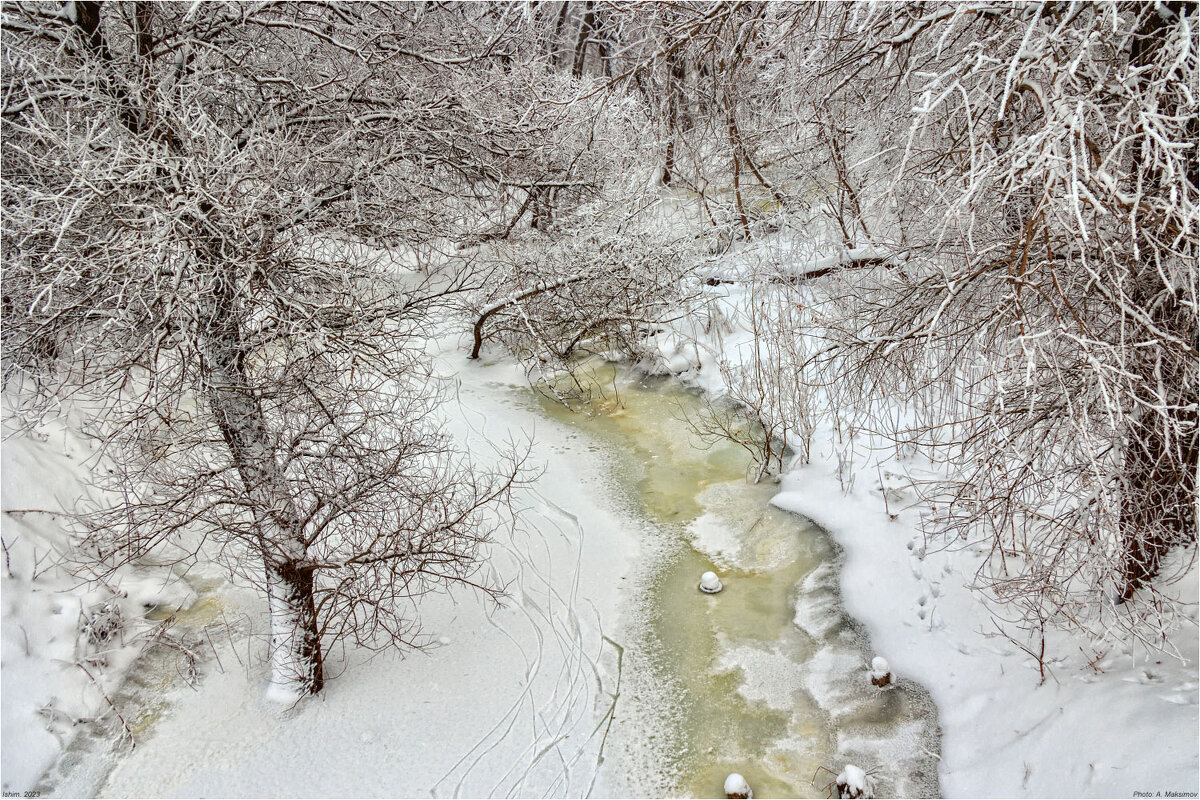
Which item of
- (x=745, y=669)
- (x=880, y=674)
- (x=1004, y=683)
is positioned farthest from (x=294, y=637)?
(x=1004, y=683)

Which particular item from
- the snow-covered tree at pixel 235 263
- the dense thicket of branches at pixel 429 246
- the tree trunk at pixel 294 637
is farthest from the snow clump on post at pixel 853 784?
the tree trunk at pixel 294 637

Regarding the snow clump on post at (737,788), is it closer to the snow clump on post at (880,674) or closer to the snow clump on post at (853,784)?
the snow clump on post at (853,784)

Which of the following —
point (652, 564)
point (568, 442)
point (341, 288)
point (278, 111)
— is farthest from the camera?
point (568, 442)

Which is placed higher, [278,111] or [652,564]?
[278,111]

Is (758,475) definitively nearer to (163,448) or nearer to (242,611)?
(242,611)

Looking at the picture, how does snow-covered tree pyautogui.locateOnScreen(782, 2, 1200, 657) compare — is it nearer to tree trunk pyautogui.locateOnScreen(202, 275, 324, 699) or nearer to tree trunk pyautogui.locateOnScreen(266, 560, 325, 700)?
tree trunk pyautogui.locateOnScreen(202, 275, 324, 699)

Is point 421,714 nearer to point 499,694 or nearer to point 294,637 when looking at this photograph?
point 499,694

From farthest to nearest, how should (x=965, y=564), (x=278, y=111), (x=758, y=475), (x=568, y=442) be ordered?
(x=568, y=442) → (x=758, y=475) → (x=965, y=564) → (x=278, y=111)

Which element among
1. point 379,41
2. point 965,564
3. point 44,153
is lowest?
point 965,564

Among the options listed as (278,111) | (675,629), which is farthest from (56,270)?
(675,629)

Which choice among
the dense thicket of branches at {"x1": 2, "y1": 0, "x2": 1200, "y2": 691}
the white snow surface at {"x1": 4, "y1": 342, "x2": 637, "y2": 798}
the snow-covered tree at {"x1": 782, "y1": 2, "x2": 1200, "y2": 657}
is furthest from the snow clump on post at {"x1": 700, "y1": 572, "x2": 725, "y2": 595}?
the snow-covered tree at {"x1": 782, "y1": 2, "x2": 1200, "y2": 657}

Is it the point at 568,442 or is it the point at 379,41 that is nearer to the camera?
the point at 379,41
